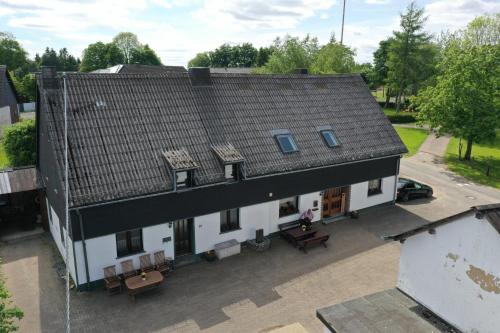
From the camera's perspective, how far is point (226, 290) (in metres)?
15.3

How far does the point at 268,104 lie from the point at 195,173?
22.5ft

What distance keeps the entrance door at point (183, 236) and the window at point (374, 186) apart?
11.7 m

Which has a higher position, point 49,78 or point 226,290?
point 49,78

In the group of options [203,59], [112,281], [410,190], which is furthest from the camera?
[203,59]

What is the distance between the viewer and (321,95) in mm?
23344

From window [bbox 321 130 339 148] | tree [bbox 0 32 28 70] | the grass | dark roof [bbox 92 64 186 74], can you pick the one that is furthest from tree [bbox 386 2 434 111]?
tree [bbox 0 32 28 70]

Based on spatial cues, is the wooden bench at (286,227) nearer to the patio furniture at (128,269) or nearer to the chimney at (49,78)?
the patio furniture at (128,269)

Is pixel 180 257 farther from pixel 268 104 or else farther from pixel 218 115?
pixel 268 104

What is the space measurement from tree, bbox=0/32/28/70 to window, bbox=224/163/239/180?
94287 millimetres

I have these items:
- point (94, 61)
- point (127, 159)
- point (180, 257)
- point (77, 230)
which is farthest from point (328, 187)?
point (94, 61)

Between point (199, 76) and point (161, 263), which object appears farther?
point (199, 76)

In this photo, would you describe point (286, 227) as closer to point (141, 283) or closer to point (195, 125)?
point (195, 125)

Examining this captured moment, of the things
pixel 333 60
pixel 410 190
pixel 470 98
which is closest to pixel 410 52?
pixel 333 60

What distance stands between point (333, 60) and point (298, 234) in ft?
112
